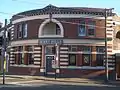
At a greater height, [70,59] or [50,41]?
[50,41]

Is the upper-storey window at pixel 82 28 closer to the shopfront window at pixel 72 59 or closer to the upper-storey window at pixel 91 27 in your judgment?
the upper-storey window at pixel 91 27

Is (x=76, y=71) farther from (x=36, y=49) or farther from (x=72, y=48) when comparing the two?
(x=36, y=49)

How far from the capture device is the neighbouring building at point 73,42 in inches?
1726

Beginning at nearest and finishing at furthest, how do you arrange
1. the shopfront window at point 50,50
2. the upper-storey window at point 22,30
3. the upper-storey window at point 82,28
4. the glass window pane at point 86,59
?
the glass window pane at point 86,59 < the upper-storey window at point 82,28 < the shopfront window at point 50,50 < the upper-storey window at point 22,30

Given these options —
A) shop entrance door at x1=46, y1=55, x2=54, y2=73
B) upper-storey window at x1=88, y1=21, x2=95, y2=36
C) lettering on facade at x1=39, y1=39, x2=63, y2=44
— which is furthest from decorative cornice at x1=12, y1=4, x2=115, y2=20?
shop entrance door at x1=46, y1=55, x2=54, y2=73

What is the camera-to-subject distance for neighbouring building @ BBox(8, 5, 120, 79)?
144 ft

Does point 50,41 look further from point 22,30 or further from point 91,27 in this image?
point 91,27

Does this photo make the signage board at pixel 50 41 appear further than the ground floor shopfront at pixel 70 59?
Yes

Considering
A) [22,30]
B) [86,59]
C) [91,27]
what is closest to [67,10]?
[91,27]

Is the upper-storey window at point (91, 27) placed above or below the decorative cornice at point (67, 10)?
below

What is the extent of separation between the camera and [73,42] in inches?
1725

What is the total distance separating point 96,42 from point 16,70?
1225 cm

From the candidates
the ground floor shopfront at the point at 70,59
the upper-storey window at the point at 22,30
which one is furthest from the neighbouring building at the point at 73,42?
the upper-storey window at the point at 22,30

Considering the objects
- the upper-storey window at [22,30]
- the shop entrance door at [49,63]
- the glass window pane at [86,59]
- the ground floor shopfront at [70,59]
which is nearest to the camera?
the ground floor shopfront at [70,59]
